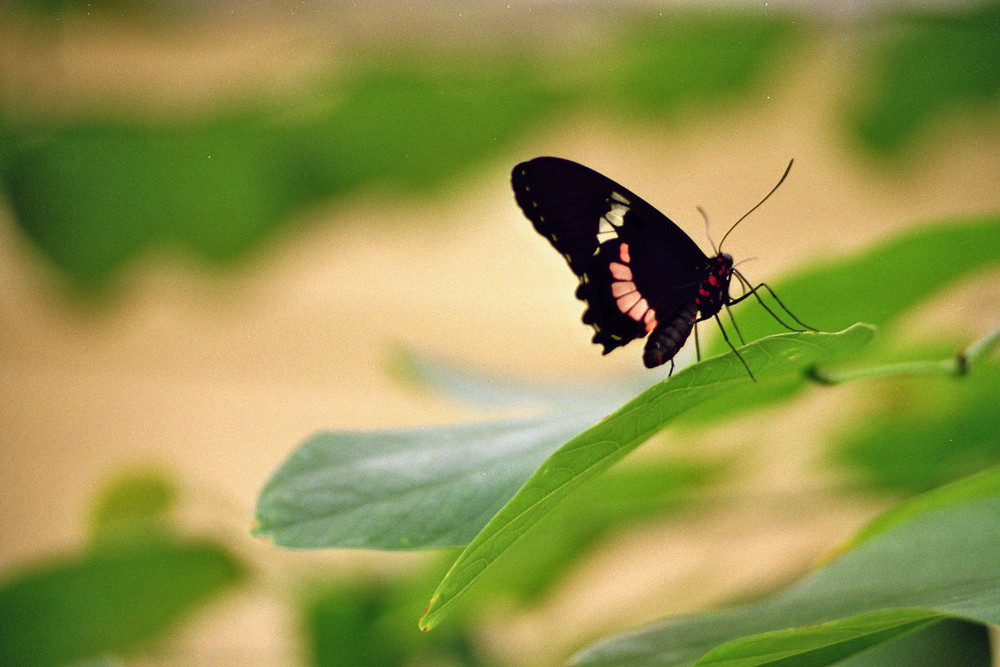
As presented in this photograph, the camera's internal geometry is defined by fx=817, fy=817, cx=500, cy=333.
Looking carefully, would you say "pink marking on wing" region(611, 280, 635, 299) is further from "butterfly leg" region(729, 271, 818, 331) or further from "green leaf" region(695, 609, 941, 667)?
"green leaf" region(695, 609, 941, 667)

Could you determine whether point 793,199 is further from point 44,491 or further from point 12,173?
point 44,491

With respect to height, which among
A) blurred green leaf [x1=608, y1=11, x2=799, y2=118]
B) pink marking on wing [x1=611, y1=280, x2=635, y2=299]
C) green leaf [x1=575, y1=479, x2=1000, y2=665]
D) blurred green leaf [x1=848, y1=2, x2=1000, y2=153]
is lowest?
green leaf [x1=575, y1=479, x2=1000, y2=665]

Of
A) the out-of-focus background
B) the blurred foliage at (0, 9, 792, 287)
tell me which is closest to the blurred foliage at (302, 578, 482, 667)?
the out-of-focus background

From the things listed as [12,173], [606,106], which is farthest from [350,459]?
[12,173]

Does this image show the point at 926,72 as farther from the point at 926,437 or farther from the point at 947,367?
the point at 947,367

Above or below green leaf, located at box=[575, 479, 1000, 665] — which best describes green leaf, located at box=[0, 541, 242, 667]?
above

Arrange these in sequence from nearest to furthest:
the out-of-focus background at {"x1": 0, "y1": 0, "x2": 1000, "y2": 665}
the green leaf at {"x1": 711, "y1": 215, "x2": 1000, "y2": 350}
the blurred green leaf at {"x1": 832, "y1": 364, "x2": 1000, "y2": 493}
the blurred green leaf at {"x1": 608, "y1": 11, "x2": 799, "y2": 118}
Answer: the green leaf at {"x1": 711, "y1": 215, "x2": 1000, "y2": 350}, the blurred green leaf at {"x1": 832, "y1": 364, "x2": 1000, "y2": 493}, the out-of-focus background at {"x1": 0, "y1": 0, "x2": 1000, "y2": 665}, the blurred green leaf at {"x1": 608, "y1": 11, "x2": 799, "y2": 118}

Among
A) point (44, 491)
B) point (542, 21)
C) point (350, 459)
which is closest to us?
point (350, 459)

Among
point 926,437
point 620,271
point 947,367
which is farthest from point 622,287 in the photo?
point 926,437

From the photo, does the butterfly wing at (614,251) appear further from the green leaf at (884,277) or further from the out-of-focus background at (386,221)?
the out-of-focus background at (386,221)
